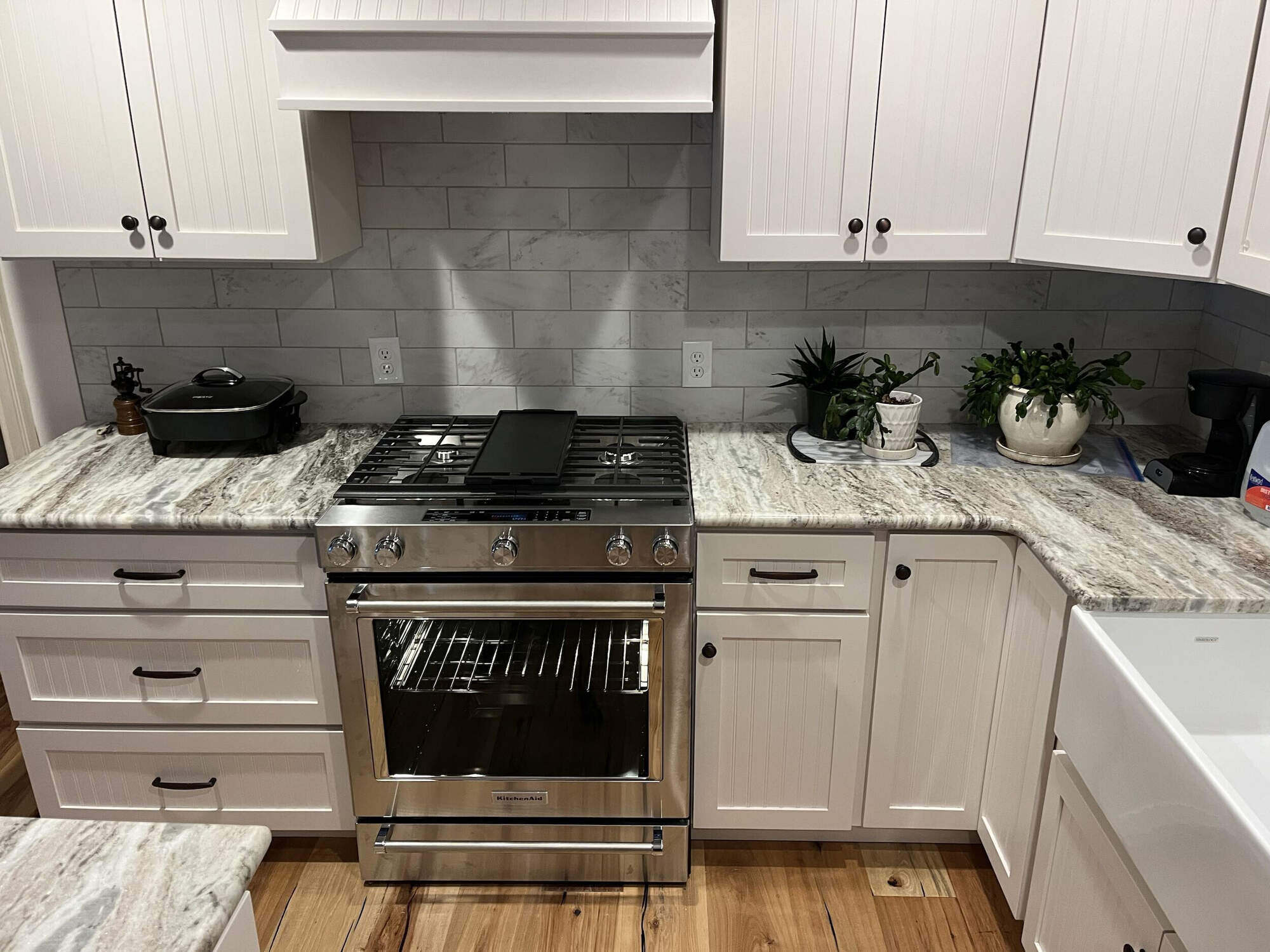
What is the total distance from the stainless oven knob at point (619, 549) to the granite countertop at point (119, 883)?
0.99 metres

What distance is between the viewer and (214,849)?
1.02 metres

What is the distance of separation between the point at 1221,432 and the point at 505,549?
1607mm

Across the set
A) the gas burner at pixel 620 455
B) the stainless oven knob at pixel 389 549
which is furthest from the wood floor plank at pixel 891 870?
the stainless oven knob at pixel 389 549

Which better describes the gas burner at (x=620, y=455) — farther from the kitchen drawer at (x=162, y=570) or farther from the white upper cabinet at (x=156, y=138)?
the white upper cabinet at (x=156, y=138)

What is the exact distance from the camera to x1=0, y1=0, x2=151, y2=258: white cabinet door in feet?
6.53

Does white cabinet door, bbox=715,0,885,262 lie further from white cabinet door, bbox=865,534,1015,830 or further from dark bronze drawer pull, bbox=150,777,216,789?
dark bronze drawer pull, bbox=150,777,216,789

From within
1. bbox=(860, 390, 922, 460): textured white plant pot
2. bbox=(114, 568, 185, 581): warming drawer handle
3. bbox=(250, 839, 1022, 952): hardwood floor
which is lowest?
bbox=(250, 839, 1022, 952): hardwood floor

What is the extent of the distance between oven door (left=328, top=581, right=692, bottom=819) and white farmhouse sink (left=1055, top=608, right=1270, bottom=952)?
0.81 metres

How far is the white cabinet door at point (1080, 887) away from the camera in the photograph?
1.49 meters

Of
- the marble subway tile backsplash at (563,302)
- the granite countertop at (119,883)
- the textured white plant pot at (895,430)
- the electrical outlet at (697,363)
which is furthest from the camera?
the electrical outlet at (697,363)

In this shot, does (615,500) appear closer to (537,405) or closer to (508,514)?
(508,514)

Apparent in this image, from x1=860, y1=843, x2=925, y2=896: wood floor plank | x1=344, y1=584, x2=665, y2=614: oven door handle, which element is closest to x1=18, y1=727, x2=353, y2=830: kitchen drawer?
x1=344, y1=584, x2=665, y2=614: oven door handle

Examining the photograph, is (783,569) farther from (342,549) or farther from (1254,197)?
(1254,197)

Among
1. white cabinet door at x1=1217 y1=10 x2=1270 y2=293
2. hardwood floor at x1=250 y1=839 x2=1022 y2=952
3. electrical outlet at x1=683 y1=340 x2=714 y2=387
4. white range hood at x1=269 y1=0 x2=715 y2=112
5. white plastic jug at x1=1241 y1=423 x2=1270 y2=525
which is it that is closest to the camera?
white cabinet door at x1=1217 y1=10 x2=1270 y2=293
